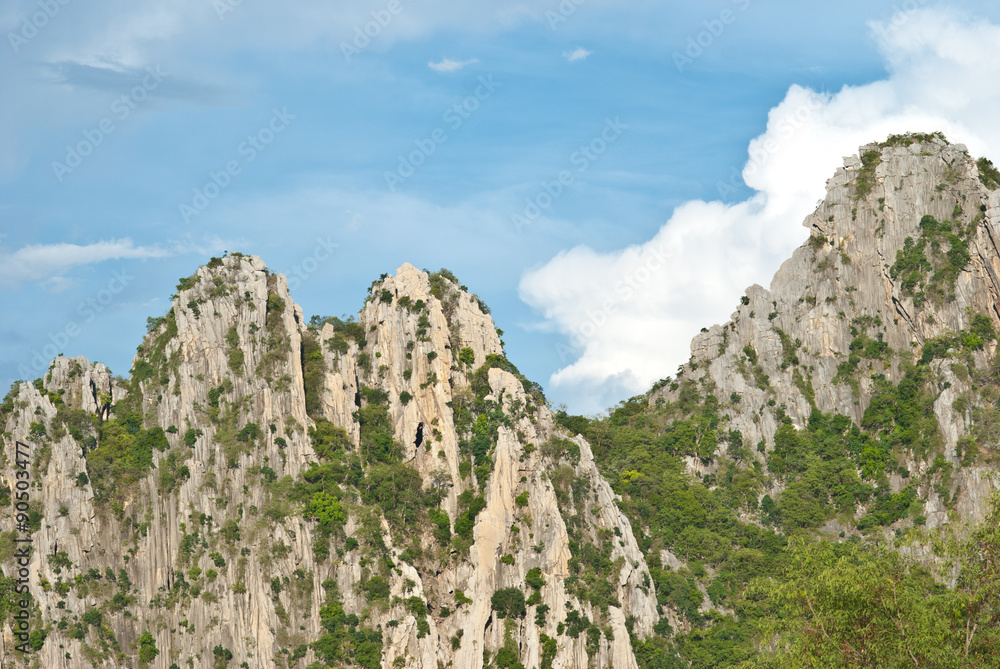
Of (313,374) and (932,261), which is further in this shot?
(932,261)

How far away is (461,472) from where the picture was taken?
395 ft

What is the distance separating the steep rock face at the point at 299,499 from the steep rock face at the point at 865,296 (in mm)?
30154

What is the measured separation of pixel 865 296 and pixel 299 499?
243 feet

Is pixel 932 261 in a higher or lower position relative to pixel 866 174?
lower

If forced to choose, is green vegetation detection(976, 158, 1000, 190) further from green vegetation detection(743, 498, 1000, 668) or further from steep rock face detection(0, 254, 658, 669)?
green vegetation detection(743, 498, 1000, 668)

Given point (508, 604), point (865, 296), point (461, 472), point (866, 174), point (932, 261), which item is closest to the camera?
point (508, 604)

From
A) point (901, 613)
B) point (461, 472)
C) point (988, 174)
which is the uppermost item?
point (988, 174)

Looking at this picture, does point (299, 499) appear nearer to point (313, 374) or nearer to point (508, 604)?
point (313, 374)

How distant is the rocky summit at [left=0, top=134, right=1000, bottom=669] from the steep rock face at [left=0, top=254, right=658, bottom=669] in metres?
0.23

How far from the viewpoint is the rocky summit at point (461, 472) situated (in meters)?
107

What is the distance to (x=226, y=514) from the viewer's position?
365 feet

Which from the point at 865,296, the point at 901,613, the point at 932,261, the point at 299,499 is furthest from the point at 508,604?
the point at 932,261

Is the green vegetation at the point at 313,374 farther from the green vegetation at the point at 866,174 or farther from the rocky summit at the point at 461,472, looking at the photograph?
the green vegetation at the point at 866,174

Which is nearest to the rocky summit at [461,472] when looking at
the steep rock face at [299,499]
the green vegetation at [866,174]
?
the steep rock face at [299,499]
